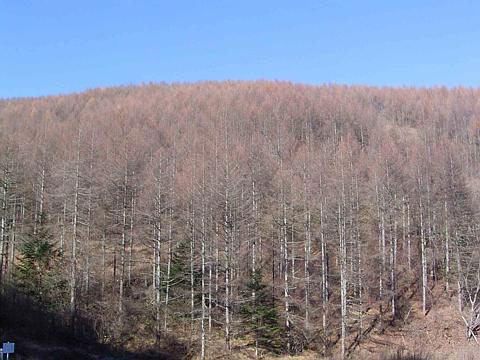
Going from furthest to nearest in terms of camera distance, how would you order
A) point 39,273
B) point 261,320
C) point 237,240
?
point 237,240
point 39,273
point 261,320

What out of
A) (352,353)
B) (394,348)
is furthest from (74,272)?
(394,348)

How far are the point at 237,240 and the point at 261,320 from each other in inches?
196

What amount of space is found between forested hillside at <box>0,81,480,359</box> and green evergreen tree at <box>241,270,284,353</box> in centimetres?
9

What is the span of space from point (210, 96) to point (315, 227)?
65.8 m

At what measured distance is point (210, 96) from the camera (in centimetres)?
9338

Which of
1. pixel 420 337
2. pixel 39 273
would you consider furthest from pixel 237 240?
pixel 420 337

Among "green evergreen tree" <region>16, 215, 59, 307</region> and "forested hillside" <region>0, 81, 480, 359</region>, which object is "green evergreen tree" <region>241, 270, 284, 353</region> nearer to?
"forested hillside" <region>0, 81, 480, 359</region>

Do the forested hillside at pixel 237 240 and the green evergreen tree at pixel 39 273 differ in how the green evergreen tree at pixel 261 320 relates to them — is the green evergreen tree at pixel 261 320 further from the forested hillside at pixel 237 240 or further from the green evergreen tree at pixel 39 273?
the green evergreen tree at pixel 39 273

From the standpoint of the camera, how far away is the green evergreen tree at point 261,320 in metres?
25.0

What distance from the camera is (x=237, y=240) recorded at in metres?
27.4

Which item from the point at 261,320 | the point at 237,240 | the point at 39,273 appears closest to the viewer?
the point at 261,320

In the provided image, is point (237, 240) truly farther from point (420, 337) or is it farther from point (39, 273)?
point (420, 337)

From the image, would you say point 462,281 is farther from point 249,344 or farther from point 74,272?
point 74,272

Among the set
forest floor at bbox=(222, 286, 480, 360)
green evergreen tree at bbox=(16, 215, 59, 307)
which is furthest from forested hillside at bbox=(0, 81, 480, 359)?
forest floor at bbox=(222, 286, 480, 360)
